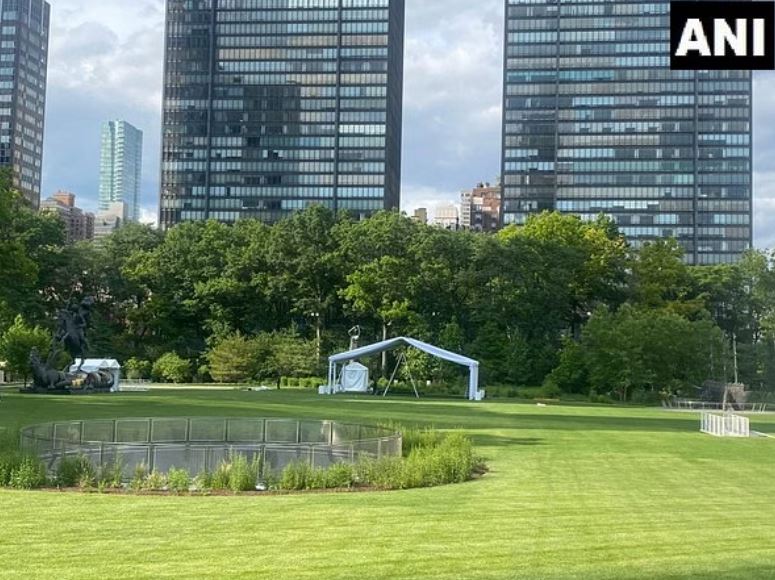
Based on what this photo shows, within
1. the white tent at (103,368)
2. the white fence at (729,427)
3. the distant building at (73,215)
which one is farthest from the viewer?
the distant building at (73,215)

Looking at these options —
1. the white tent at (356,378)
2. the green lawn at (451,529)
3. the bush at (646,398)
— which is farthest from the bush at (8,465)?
the bush at (646,398)

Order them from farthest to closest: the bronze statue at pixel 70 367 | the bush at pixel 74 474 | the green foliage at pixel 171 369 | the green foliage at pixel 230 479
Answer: the green foliage at pixel 171 369
the bronze statue at pixel 70 367
the bush at pixel 74 474
the green foliage at pixel 230 479

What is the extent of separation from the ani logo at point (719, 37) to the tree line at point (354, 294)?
193 ft

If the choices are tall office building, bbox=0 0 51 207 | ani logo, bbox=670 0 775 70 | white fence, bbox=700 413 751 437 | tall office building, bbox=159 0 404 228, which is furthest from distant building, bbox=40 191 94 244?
ani logo, bbox=670 0 775 70

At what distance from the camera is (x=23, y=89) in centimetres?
18788

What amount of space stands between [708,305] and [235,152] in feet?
296

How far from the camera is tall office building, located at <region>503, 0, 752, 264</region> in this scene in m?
153

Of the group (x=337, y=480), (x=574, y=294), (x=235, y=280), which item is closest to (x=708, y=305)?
(x=574, y=294)

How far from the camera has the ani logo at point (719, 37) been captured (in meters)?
8.39

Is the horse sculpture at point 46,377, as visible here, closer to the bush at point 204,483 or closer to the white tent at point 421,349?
the white tent at point 421,349

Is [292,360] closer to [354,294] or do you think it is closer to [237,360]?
[237,360]

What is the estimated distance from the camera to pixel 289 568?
1012 cm

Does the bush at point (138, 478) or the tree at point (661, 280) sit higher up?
the tree at point (661, 280)

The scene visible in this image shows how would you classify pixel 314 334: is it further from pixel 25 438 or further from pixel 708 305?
pixel 25 438
